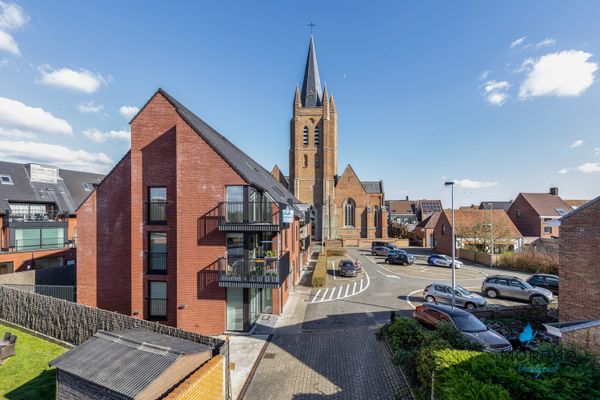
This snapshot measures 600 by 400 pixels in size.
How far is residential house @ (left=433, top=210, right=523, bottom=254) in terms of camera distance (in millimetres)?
31406

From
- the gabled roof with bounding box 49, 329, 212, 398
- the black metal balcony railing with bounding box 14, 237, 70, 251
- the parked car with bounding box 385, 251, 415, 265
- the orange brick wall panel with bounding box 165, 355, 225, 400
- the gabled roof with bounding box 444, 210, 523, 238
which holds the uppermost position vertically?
the gabled roof with bounding box 444, 210, 523, 238

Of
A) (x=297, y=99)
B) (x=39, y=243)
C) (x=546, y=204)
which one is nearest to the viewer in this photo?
(x=39, y=243)

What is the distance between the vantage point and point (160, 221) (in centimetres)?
1338

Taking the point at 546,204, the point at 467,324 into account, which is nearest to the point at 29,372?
the point at 467,324

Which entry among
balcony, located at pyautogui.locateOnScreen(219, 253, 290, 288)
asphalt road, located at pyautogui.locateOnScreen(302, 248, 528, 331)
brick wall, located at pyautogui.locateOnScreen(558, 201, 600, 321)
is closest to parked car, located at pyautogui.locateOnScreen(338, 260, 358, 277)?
asphalt road, located at pyautogui.locateOnScreen(302, 248, 528, 331)

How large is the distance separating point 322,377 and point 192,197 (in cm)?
904

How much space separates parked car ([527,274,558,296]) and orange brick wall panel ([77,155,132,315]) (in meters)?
25.2

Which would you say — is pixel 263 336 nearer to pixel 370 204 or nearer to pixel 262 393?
pixel 262 393

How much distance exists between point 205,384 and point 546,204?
161 feet

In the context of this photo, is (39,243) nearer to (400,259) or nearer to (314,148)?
(400,259)

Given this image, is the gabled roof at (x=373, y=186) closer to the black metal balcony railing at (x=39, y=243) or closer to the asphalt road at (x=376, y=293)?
the asphalt road at (x=376, y=293)

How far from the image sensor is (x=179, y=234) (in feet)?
42.3

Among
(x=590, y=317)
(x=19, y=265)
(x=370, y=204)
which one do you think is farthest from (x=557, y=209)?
(x=19, y=265)

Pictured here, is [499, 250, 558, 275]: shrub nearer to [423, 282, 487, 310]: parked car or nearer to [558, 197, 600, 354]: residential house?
[423, 282, 487, 310]: parked car
